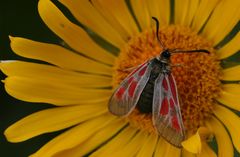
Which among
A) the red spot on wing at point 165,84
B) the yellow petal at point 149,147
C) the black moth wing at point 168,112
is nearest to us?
the black moth wing at point 168,112

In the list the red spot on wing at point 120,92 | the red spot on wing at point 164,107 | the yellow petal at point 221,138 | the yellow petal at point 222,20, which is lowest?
the yellow petal at point 221,138

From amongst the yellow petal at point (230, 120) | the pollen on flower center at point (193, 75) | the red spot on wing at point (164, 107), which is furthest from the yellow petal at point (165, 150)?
the red spot on wing at point (164, 107)

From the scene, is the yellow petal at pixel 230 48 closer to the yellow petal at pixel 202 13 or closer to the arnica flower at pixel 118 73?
the arnica flower at pixel 118 73

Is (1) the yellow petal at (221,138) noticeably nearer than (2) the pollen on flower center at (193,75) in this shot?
Yes

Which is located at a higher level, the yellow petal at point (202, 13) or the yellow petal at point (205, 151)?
the yellow petal at point (202, 13)

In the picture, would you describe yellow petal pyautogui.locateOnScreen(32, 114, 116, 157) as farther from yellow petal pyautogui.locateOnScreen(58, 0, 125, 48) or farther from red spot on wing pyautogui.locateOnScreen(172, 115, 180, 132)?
red spot on wing pyautogui.locateOnScreen(172, 115, 180, 132)

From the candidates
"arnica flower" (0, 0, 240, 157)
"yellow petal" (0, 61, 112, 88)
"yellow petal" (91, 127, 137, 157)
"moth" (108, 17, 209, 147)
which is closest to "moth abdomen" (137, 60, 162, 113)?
"moth" (108, 17, 209, 147)
